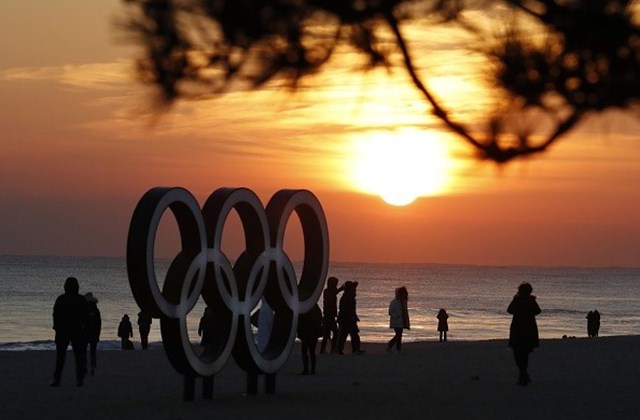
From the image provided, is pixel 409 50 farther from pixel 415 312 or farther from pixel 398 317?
pixel 415 312

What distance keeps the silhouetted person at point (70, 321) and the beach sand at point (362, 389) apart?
0.56 meters

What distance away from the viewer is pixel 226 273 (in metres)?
18.2

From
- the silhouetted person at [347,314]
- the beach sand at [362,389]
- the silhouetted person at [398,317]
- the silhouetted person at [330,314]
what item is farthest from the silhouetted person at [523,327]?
the silhouetted person at [398,317]

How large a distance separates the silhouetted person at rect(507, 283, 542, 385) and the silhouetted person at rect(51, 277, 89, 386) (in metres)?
6.76

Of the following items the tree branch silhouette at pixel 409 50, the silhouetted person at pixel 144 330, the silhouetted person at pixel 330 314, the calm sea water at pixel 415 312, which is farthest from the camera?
the calm sea water at pixel 415 312

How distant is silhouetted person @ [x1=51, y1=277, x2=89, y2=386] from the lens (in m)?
20.0

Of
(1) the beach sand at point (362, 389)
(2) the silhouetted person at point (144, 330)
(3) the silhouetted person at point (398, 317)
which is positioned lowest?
(1) the beach sand at point (362, 389)

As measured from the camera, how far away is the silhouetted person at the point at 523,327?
20016 mm

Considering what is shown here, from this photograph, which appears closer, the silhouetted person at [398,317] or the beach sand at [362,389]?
the beach sand at [362,389]

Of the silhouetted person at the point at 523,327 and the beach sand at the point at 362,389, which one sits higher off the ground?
the silhouetted person at the point at 523,327

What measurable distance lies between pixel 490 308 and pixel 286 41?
10328 centimetres

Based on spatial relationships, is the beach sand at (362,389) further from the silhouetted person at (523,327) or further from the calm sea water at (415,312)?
the calm sea water at (415,312)

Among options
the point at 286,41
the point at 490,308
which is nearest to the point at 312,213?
the point at 286,41

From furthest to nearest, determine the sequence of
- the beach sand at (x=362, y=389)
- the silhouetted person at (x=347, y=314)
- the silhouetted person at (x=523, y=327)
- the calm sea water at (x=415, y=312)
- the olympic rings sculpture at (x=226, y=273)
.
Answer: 1. the calm sea water at (x=415, y=312)
2. the silhouetted person at (x=347, y=314)
3. the silhouetted person at (x=523, y=327)
4. the olympic rings sculpture at (x=226, y=273)
5. the beach sand at (x=362, y=389)
